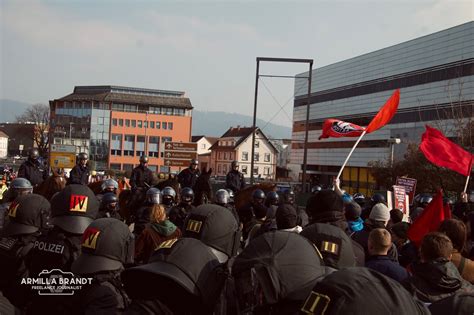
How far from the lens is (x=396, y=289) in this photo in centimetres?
190

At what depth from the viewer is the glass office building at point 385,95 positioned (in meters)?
48.4

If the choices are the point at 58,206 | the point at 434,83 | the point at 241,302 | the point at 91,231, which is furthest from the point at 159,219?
the point at 434,83

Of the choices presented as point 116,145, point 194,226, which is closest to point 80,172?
point 194,226

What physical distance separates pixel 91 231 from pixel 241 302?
1478 millimetres

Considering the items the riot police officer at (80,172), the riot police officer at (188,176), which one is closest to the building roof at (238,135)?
the riot police officer at (188,176)

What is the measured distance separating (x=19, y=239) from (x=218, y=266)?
2423 mm

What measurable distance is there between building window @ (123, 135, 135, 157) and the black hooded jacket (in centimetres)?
9787

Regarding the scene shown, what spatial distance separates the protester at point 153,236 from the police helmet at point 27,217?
1348mm

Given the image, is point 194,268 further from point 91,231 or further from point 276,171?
point 276,171

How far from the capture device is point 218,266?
312 cm

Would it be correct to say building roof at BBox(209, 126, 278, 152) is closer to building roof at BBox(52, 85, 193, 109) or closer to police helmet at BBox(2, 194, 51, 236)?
building roof at BBox(52, 85, 193, 109)

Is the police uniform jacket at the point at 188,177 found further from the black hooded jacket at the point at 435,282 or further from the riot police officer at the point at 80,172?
the black hooded jacket at the point at 435,282

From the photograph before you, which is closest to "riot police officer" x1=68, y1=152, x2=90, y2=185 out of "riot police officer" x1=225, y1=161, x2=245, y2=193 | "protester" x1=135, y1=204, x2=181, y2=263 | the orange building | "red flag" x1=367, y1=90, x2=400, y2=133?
"riot police officer" x1=225, y1=161, x2=245, y2=193

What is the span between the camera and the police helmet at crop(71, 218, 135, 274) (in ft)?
11.8
